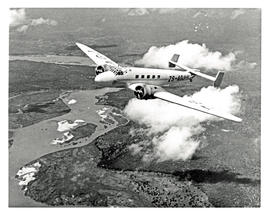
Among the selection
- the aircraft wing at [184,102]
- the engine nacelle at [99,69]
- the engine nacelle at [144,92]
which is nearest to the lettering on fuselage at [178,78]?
the aircraft wing at [184,102]

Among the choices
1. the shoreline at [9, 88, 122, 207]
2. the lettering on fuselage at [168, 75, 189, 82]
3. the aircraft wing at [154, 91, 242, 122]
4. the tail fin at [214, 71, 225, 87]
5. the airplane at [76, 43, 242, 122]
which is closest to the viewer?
the aircraft wing at [154, 91, 242, 122]

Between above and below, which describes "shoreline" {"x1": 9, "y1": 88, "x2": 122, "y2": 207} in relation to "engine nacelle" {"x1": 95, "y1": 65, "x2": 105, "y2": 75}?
below

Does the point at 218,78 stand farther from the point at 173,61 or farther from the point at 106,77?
the point at 106,77

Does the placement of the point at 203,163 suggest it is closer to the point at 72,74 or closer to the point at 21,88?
the point at 72,74

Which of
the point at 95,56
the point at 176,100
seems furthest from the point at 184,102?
the point at 95,56

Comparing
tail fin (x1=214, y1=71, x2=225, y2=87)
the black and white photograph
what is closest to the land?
the black and white photograph

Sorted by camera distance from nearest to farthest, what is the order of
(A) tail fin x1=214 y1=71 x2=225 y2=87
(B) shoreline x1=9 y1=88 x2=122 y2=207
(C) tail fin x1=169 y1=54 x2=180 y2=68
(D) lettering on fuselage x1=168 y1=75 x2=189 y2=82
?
(B) shoreline x1=9 y1=88 x2=122 y2=207, (A) tail fin x1=214 y1=71 x2=225 y2=87, (D) lettering on fuselage x1=168 y1=75 x2=189 y2=82, (C) tail fin x1=169 y1=54 x2=180 y2=68

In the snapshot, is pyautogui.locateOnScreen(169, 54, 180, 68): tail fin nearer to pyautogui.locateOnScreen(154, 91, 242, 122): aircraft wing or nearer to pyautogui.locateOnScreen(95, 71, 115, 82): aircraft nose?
pyautogui.locateOnScreen(154, 91, 242, 122): aircraft wing
